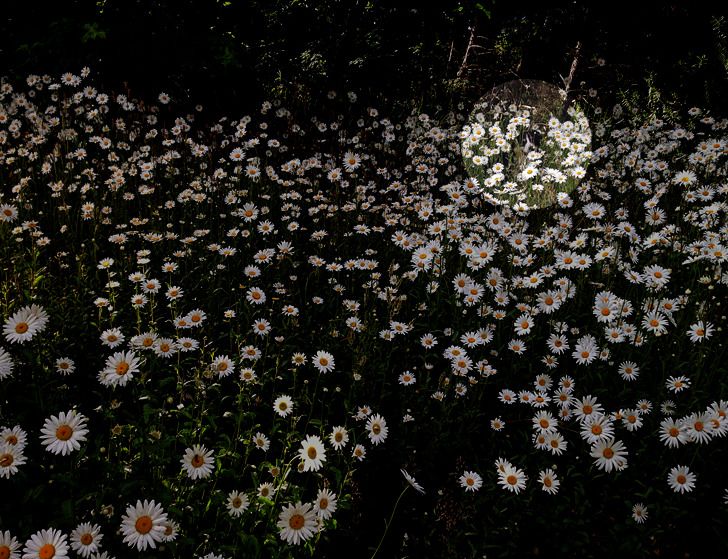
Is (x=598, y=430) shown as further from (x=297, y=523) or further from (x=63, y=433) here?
(x=63, y=433)

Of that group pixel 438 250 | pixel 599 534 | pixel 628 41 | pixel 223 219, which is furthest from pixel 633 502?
pixel 628 41

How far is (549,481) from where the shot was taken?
2.45 metres

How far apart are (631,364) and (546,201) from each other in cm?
223

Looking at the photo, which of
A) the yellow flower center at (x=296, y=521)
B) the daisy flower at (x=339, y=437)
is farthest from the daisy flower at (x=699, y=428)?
the yellow flower center at (x=296, y=521)

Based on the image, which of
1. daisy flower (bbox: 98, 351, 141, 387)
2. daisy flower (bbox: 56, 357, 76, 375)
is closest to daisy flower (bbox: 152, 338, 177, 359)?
daisy flower (bbox: 98, 351, 141, 387)

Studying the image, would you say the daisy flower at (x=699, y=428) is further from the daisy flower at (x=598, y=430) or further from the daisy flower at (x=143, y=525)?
the daisy flower at (x=143, y=525)

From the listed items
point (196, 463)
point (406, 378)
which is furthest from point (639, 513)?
point (196, 463)

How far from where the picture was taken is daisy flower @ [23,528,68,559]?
159 centimetres

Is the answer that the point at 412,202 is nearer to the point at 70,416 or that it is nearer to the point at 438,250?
the point at 438,250

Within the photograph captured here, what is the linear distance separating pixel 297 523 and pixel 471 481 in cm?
98

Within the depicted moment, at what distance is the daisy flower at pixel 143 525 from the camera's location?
1735 mm

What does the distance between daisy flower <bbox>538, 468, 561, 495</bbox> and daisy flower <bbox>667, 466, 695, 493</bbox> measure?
0.53m

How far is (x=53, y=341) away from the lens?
107 inches

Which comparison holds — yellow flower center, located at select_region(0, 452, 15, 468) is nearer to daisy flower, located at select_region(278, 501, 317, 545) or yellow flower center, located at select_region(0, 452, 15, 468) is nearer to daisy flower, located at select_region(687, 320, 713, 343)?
daisy flower, located at select_region(278, 501, 317, 545)
